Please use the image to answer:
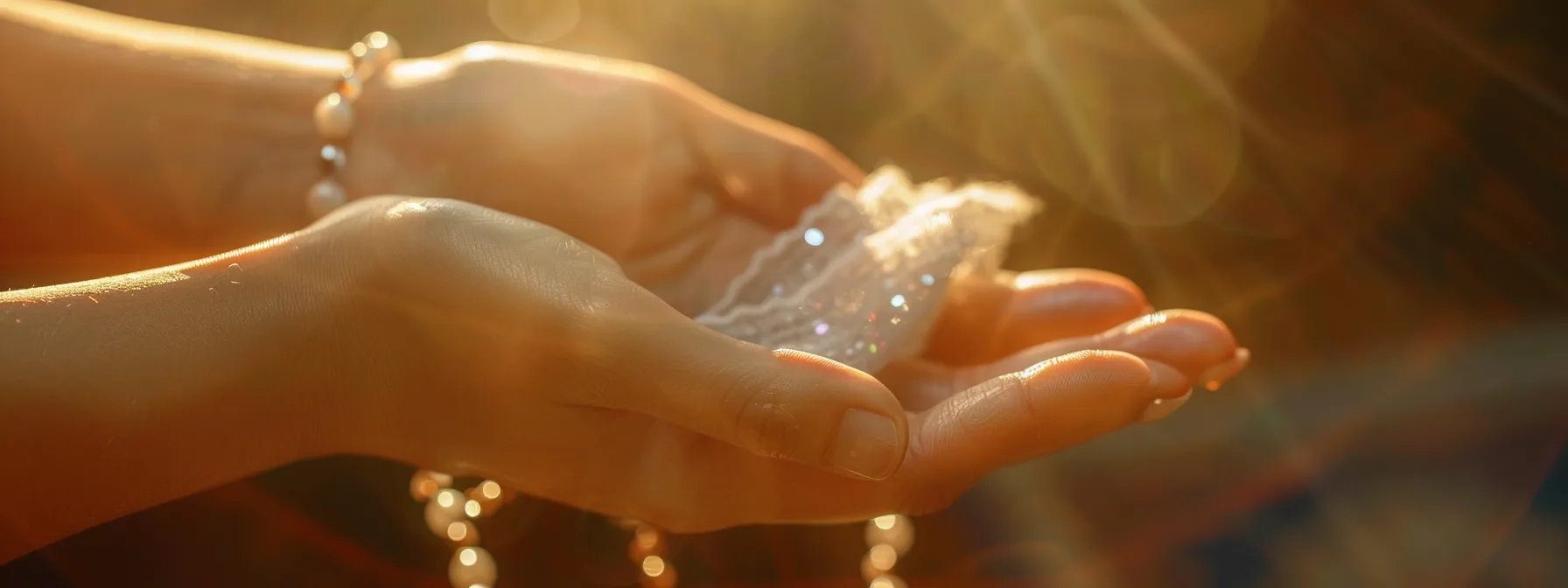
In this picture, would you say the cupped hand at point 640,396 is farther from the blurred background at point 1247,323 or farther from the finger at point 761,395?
the blurred background at point 1247,323

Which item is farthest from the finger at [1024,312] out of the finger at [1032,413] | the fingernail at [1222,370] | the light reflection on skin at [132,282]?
the light reflection on skin at [132,282]

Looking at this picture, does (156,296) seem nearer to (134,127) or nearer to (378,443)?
(378,443)

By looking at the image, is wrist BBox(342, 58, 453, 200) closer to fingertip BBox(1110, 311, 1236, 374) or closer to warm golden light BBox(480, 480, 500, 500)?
warm golden light BBox(480, 480, 500, 500)

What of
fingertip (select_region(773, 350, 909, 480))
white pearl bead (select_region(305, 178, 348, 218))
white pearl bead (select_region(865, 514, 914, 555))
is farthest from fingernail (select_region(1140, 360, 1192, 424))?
white pearl bead (select_region(305, 178, 348, 218))

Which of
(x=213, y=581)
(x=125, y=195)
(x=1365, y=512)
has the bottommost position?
(x=1365, y=512)

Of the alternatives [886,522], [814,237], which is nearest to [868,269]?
[814,237]

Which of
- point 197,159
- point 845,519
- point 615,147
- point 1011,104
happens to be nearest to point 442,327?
point 845,519

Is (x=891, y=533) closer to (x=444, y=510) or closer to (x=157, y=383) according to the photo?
(x=444, y=510)
